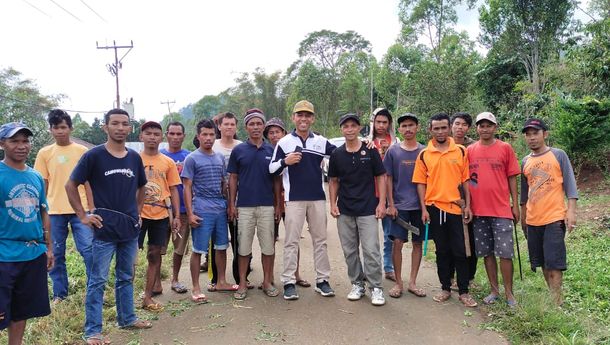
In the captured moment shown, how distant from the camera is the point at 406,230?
4828 mm

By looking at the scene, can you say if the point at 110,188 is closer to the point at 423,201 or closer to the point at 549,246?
the point at 423,201

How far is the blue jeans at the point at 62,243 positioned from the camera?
4.62m

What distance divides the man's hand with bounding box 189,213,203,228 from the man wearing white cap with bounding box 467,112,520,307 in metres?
2.81

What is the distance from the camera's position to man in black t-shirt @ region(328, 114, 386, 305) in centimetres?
457

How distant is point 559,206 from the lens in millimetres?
4250

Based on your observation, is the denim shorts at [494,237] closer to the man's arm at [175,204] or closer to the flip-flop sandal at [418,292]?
the flip-flop sandal at [418,292]

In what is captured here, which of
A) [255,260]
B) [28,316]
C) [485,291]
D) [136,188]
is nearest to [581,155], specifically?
[485,291]

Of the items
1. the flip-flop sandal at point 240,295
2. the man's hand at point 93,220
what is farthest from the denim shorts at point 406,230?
the man's hand at point 93,220

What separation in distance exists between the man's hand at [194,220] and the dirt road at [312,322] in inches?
31.6

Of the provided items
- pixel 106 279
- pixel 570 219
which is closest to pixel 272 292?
pixel 106 279

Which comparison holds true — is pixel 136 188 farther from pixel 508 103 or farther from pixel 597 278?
pixel 508 103

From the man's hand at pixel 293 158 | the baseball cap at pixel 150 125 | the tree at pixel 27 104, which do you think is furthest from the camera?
the tree at pixel 27 104

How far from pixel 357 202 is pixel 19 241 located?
115 inches

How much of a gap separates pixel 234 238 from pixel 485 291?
2.84 metres
